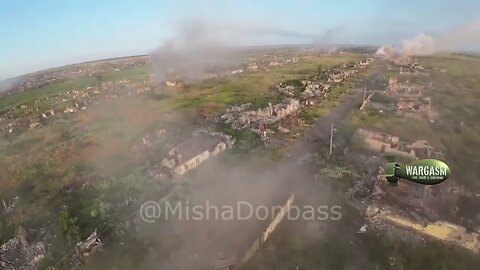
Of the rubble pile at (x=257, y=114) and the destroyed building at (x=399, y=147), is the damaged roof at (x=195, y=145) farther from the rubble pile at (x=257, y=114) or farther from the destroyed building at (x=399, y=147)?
the destroyed building at (x=399, y=147)

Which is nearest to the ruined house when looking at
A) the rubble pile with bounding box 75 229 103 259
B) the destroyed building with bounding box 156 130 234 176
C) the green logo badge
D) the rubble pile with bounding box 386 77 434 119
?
the destroyed building with bounding box 156 130 234 176

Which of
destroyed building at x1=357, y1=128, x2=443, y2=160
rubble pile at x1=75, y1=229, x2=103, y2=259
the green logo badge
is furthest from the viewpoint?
destroyed building at x1=357, y1=128, x2=443, y2=160

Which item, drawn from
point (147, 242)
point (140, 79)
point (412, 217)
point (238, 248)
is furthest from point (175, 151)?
point (140, 79)

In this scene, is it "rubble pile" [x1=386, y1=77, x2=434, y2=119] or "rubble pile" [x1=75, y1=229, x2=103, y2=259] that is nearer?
"rubble pile" [x1=75, y1=229, x2=103, y2=259]

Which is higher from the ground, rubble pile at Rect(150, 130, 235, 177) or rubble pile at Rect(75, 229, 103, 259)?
rubble pile at Rect(150, 130, 235, 177)

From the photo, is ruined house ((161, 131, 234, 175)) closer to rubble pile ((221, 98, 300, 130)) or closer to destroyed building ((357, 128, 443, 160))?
rubble pile ((221, 98, 300, 130))

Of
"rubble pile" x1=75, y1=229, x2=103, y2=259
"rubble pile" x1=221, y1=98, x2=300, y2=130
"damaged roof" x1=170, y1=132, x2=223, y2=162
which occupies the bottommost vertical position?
"rubble pile" x1=75, y1=229, x2=103, y2=259

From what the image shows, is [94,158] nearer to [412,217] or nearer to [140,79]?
[412,217]

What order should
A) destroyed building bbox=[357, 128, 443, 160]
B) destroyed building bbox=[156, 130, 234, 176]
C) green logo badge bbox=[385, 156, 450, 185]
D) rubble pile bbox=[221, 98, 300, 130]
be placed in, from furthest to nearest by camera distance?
rubble pile bbox=[221, 98, 300, 130] → destroyed building bbox=[357, 128, 443, 160] → destroyed building bbox=[156, 130, 234, 176] → green logo badge bbox=[385, 156, 450, 185]
